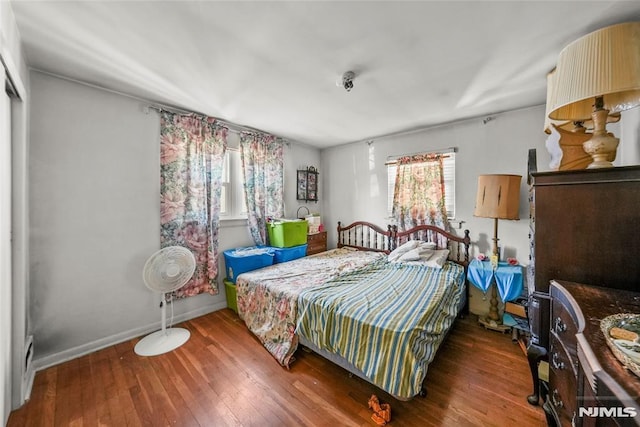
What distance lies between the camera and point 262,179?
3.40 metres

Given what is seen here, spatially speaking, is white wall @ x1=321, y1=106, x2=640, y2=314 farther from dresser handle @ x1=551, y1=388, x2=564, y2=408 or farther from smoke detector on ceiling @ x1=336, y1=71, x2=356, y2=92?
smoke detector on ceiling @ x1=336, y1=71, x2=356, y2=92

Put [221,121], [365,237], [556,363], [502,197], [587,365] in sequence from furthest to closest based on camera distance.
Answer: [365,237] → [221,121] → [502,197] → [556,363] → [587,365]

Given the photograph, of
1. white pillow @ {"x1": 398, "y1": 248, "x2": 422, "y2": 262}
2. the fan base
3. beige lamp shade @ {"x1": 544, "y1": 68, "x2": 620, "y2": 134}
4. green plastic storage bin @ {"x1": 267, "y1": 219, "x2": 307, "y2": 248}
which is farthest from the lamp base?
the fan base

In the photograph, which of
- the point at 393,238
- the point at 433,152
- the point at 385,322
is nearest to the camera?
the point at 385,322

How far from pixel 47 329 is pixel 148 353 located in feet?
2.66

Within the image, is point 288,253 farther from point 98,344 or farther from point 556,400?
point 556,400

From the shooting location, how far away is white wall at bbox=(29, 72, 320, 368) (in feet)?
6.30

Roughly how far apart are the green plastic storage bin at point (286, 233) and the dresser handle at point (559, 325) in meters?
2.73

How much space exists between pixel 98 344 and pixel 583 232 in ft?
12.1

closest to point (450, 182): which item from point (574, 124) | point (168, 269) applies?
point (574, 124)

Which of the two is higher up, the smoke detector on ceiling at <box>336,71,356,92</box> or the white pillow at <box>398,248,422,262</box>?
the smoke detector on ceiling at <box>336,71,356,92</box>

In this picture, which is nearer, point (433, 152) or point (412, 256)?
point (412, 256)

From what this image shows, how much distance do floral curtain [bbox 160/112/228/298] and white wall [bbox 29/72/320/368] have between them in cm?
11

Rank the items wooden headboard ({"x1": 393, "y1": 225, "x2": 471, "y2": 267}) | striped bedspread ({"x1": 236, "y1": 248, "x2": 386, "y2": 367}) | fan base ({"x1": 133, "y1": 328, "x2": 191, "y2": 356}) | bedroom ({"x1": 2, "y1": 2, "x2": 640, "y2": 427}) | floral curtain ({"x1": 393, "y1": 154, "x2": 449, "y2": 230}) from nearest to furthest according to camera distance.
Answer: bedroom ({"x1": 2, "y1": 2, "x2": 640, "y2": 427})
striped bedspread ({"x1": 236, "y1": 248, "x2": 386, "y2": 367})
fan base ({"x1": 133, "y1": 328, "x2": 191, "y2": 356})
wooden headboard ({"x1": 393, "y1": 225, "x2": 471, "y2": 267})
floral curtain ({"x1": 393, "y1": 154, "x2": 449, "y2": 230})
